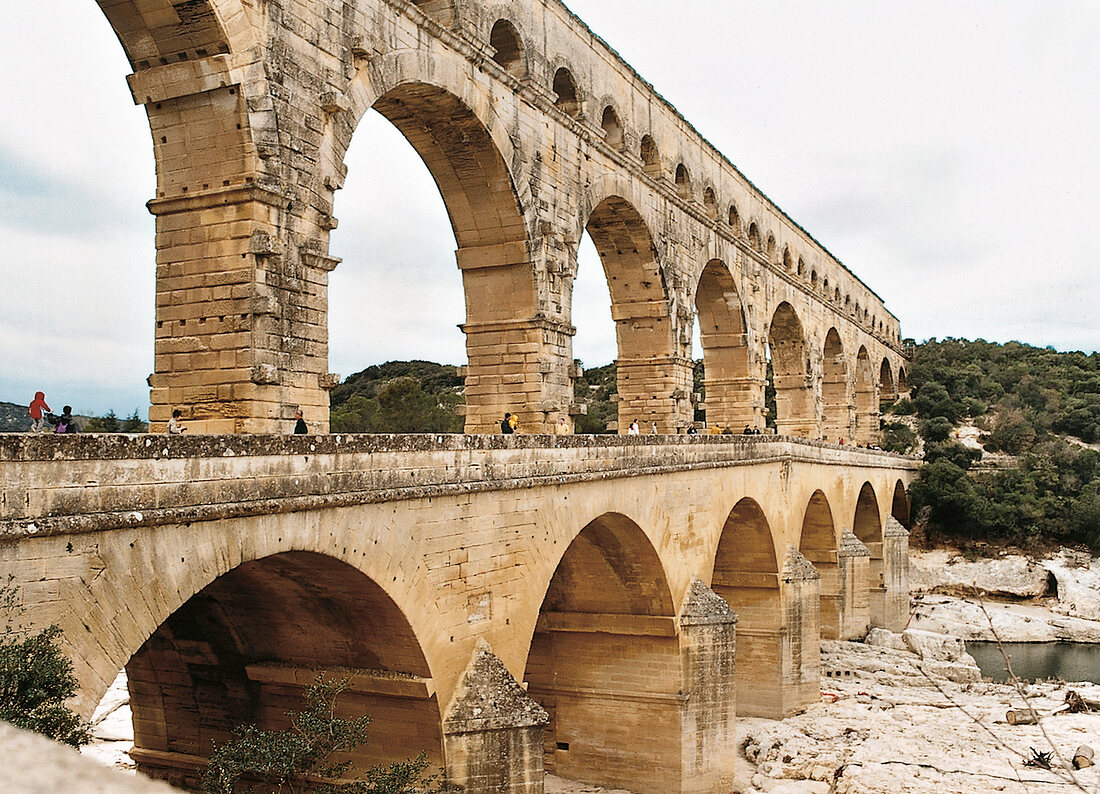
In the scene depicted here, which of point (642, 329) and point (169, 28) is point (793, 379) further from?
point (169, 28)

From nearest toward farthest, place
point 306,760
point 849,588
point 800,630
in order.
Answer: point 306,760
point 800,630
point 849,588

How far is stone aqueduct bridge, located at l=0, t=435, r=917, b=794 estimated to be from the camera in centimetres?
555

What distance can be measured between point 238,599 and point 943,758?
45.4 ft

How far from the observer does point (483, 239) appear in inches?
591

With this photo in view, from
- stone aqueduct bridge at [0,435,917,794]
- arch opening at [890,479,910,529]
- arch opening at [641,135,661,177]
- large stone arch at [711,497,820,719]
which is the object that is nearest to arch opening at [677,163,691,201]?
arch opening at [641,135,661,177]

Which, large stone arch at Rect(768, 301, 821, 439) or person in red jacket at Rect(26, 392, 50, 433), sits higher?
large stone arch at Rect(768, 301, 821, 439)

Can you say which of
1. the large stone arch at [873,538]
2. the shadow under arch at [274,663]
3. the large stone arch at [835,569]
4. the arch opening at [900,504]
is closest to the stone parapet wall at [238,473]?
the shadow under arch at [274,663]

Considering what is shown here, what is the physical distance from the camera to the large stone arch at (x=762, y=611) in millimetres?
19750

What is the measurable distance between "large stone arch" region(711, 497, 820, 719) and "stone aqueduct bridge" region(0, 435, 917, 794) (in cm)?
5

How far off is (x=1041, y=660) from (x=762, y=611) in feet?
46.1

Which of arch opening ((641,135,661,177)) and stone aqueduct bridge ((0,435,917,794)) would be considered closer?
stone aqueduct bridge ((0,435,917,794))

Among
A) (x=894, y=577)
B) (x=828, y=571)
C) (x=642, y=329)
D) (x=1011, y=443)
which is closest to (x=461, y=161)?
(x=642, y=329)

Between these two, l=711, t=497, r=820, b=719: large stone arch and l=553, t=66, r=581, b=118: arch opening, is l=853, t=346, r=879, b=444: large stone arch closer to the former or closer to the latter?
l=711, t=497, r=820, b=719: large stone arch

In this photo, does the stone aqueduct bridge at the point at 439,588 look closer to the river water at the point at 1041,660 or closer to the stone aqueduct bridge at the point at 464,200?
the stone aqueduct bridge at the point at 464,200
